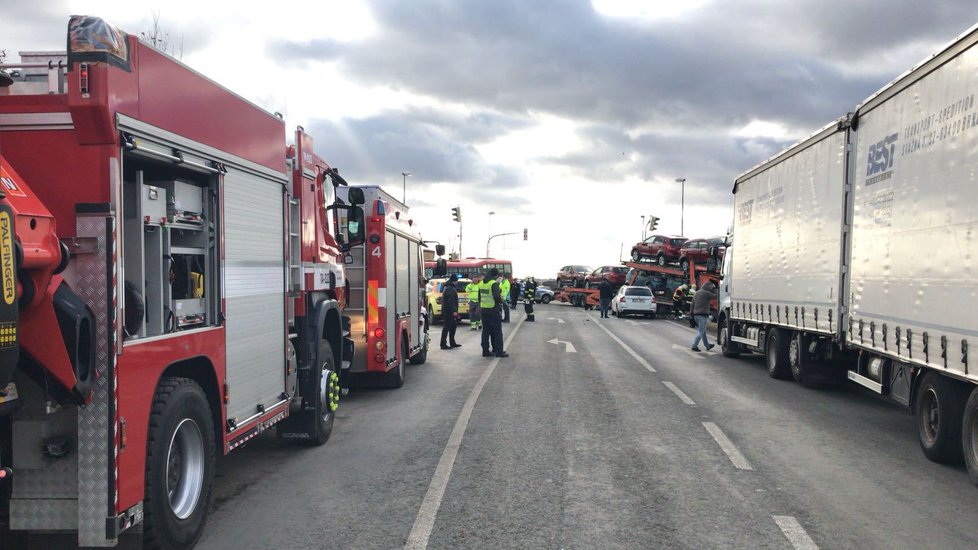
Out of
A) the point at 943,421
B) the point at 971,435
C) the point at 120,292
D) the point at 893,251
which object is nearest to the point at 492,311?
the point at 893,251

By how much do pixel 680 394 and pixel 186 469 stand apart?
808 centimetres

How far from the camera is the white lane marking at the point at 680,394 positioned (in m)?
10.6

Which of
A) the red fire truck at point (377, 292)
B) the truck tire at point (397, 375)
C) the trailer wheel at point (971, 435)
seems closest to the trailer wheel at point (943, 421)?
the trailer wheel at point (971, 435)

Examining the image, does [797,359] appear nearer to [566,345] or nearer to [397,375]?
[397,375]

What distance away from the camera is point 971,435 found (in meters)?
6.62

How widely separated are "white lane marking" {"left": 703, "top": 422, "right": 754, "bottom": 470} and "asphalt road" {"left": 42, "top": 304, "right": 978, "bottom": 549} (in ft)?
0.11

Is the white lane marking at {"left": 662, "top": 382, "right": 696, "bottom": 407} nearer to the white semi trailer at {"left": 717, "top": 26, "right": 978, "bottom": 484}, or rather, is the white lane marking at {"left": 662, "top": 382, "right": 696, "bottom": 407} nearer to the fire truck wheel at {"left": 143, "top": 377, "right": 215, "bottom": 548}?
the white semi trailer at {"left": 717, "top": 26, "right": 978, "bottom": 484}

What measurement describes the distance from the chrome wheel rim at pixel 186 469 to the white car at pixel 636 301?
31.0 metres

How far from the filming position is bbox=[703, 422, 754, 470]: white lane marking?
23.3 ft

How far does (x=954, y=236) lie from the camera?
6895 millimetres

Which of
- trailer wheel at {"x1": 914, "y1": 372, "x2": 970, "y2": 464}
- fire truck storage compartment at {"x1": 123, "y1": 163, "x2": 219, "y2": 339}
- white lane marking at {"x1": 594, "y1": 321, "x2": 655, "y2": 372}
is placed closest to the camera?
fire truck storage compartment at {"x1": 123, "y1": 163, "x2": 219, "y2": 339}

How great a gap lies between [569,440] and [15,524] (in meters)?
5.29

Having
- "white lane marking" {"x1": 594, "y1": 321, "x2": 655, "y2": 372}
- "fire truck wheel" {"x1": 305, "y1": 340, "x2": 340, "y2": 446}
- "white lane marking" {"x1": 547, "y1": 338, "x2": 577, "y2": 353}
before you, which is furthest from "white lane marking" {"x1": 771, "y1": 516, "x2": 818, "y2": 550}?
"white lane marking" {"x1": 547, "y1": 338, "x2": 577, "y2": 353}

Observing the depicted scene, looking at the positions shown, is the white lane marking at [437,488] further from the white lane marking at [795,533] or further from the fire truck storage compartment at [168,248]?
the white lane marking at [795,533]
